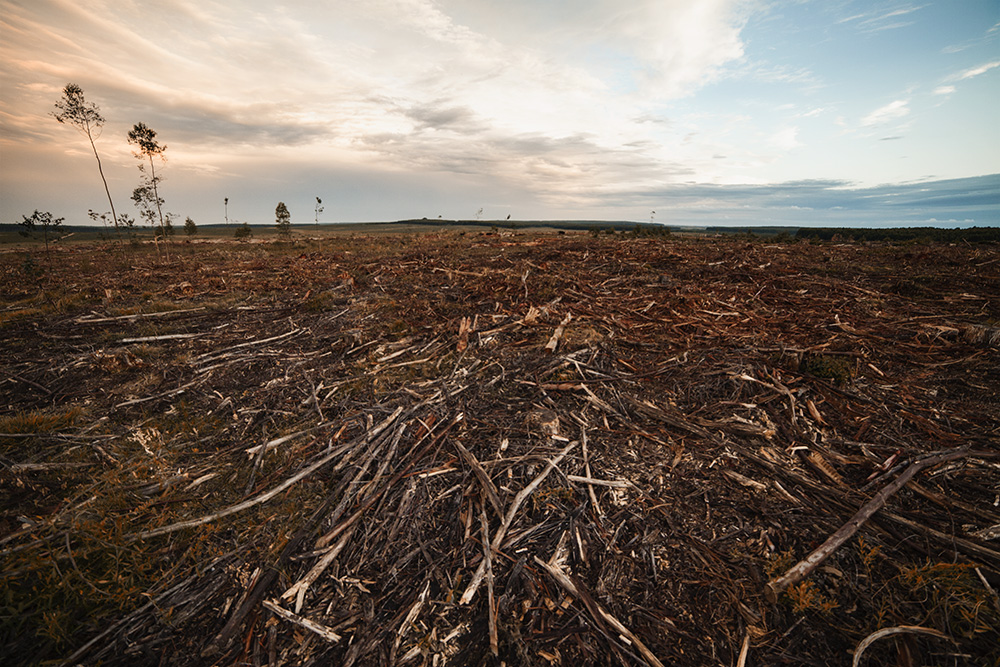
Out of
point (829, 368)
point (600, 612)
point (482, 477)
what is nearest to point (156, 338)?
point (482, 477)

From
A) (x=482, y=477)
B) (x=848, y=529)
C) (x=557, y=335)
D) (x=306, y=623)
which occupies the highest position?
(x=557, y=335)

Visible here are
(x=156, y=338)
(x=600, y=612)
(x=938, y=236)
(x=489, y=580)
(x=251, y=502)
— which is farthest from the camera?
(x=938, y=236)

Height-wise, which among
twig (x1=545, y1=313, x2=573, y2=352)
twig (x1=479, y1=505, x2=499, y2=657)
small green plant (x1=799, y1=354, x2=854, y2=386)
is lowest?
twig (x1=479, y1=505, x2=499, y2=657)

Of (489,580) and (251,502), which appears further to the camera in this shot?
(251,502)

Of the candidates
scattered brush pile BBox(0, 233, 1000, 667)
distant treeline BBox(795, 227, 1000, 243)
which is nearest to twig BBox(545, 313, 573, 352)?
scattered brush pile BBox(0, 233, 1000, 667)

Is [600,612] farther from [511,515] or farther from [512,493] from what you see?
[512,493]

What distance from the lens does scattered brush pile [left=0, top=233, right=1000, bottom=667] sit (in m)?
2.79

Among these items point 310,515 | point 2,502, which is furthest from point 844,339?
point 2,502

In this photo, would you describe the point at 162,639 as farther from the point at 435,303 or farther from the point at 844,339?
the point at 844,339

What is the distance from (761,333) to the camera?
707 cm

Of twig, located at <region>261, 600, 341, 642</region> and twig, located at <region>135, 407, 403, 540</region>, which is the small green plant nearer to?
twig, located at <region>135, 407, 403, 540</region>

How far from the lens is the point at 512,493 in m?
3.85

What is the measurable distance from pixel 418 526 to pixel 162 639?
6.54ft

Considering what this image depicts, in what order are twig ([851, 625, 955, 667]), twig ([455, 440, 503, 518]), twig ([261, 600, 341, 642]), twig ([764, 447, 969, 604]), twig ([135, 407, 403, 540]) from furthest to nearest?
twig ([455, 440, 503, 518]) → twig ([135, 407, 403, 540]) → twig ([764, 447, 969, 604]) → twig ([261, 600, 341, 642]) → twig ([851, 625, 955, 667])
